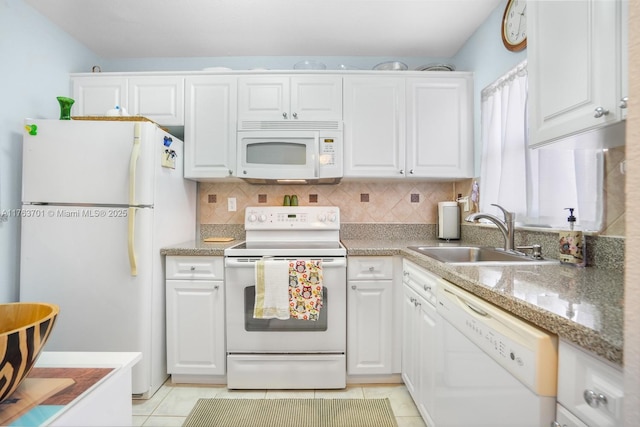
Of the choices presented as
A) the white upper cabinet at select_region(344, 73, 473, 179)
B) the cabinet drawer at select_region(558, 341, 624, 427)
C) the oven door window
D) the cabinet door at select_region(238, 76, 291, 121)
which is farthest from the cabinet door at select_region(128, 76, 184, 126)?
the cabinet drawer at select_region(558, 341, 624, 427)

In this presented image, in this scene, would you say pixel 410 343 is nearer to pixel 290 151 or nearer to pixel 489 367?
pixel 489 367

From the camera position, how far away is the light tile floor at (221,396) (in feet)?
5.60

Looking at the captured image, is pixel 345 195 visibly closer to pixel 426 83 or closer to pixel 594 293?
pixel 426 83

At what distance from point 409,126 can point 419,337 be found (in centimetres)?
146

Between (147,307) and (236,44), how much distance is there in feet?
6.59

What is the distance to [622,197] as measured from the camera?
3.96 ft

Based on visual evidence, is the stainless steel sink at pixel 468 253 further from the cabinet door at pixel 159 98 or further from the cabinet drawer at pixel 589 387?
the cabinet door at pixel 159 98

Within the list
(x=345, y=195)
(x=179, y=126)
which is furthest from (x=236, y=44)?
(x=345, y=195)

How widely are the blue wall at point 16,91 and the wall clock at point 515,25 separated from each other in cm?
300

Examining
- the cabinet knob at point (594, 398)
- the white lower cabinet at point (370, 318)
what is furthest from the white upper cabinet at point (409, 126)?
the cabinet knob at point (594, 398)

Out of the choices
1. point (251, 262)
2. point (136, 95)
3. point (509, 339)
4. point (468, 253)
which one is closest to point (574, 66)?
point (509, 339)

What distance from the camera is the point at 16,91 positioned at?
1.93m

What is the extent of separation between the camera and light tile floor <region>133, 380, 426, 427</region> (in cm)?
171

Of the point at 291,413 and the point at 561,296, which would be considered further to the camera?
the point at 291,413
